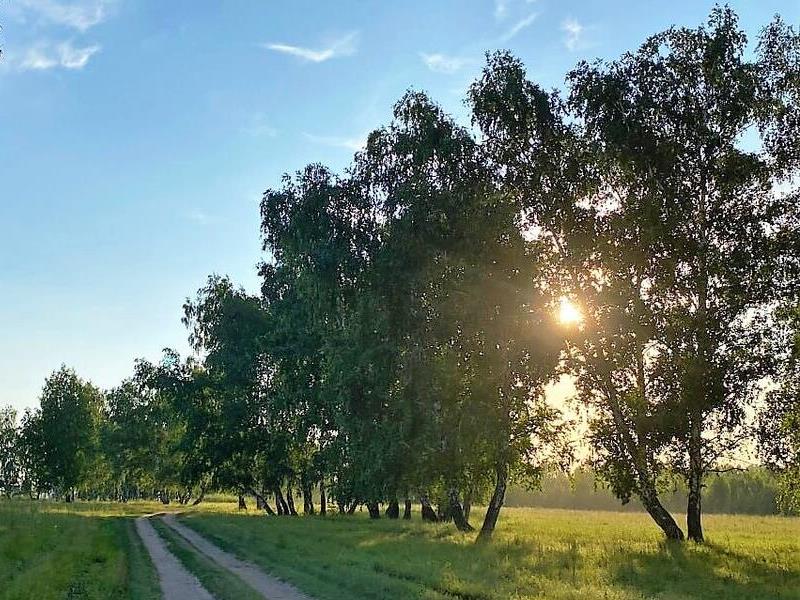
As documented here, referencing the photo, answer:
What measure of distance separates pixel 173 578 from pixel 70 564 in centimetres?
450

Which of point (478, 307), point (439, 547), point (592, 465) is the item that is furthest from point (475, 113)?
point (439, 547)

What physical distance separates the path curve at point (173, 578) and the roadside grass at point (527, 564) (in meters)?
2.26

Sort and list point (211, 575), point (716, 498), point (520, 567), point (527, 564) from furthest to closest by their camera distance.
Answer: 1. point (716, 498)
2. point (527, 564)
3. point (520, 567)
4. point (211, 575)

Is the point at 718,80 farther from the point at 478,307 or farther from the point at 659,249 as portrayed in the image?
the point at 478,307

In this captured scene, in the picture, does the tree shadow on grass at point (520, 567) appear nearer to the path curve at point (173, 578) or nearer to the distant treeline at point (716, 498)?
the path curve at point (173, 578)

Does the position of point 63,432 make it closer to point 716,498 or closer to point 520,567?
point 520,567

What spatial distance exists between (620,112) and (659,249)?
5751mm

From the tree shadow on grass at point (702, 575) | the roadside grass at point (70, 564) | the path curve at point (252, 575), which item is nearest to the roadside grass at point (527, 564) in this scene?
the tree shadow on grass at point (702, 575)

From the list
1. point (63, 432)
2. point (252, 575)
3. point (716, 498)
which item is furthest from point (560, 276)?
point (716, 498)

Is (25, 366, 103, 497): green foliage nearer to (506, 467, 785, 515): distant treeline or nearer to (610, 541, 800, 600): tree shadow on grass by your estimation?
(506, 467, 785, 515): distant treeline

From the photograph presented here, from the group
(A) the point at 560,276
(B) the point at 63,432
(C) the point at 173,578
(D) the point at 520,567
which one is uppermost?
(A) the point at 560,276

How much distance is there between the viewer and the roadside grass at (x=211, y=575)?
16516mm

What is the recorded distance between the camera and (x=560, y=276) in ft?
105

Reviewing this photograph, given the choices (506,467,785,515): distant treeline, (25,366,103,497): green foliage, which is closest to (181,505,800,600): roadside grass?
(25,366,103,497): green foliage
